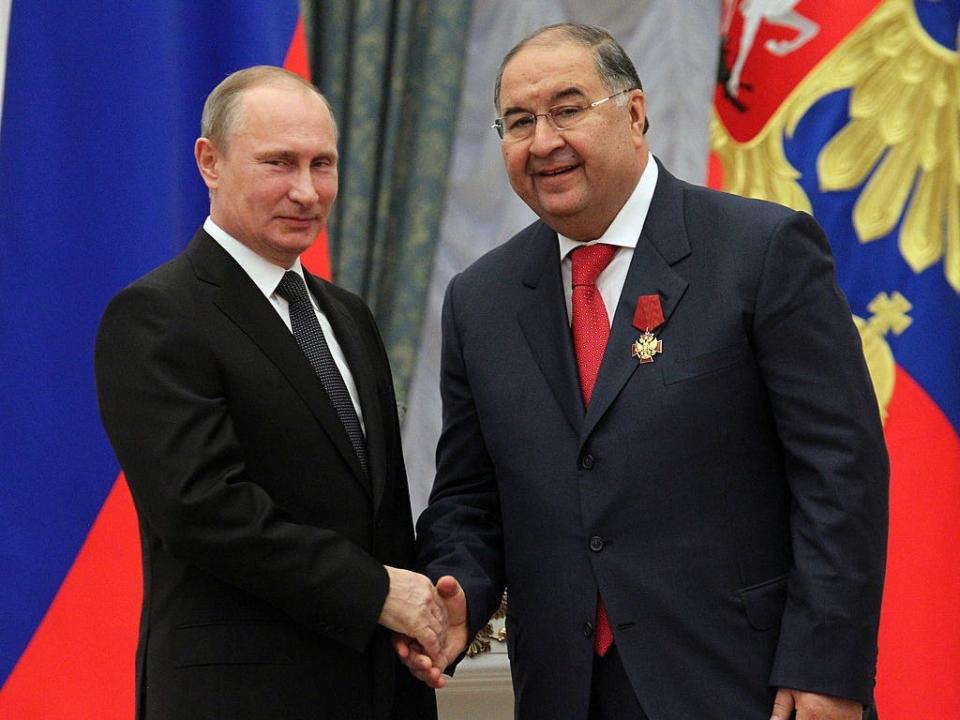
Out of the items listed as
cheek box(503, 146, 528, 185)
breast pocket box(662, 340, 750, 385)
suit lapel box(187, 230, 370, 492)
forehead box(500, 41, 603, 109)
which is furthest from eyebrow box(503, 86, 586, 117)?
suit lapel box(187, 230, 370, 492)

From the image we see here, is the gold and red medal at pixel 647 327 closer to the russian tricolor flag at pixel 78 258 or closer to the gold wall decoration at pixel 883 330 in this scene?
the russian tricolor flag at pixel 78 258

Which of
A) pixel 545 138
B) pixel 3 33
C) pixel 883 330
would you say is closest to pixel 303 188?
pixel 545 138

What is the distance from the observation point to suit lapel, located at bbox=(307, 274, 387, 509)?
2.23 m

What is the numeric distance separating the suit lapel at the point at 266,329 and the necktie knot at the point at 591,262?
54cm

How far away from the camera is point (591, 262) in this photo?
2322 millimetres

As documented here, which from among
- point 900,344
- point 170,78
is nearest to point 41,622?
point 170,78

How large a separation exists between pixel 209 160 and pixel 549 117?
64 cm

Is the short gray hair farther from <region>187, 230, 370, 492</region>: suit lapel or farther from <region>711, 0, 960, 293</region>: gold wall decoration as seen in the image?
<region>711, 0, 960, 293</region>: gold wall decoration

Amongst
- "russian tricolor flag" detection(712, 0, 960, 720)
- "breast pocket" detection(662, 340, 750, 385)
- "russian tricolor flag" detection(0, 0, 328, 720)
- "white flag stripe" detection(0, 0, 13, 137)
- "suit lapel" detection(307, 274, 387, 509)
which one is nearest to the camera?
"breast pocket" detection(662, 340, 750, 385)

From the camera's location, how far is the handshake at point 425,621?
2162mm

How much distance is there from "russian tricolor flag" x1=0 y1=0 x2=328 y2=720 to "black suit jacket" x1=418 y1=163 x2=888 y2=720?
4.14 feet

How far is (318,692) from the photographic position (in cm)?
211

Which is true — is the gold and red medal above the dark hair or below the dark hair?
below

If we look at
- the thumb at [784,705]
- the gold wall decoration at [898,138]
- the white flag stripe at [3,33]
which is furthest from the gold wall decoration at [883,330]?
the white flag stripe at [3,33]
